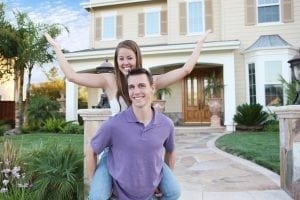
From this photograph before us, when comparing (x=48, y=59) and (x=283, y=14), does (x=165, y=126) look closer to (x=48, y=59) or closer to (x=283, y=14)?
(x=283, y=14)

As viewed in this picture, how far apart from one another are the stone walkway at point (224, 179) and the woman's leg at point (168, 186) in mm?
2244

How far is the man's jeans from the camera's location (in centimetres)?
175

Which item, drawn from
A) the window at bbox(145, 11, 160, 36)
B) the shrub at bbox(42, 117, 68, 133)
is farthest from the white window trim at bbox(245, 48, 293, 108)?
the shrub at bbox(42, 117, 68, 133)

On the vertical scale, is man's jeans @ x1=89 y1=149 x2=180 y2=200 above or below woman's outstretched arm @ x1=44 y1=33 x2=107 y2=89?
below

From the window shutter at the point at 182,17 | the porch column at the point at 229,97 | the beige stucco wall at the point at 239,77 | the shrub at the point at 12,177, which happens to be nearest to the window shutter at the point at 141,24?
the window shutter at the point at 182,17

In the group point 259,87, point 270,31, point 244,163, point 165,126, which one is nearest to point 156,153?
point 165,126

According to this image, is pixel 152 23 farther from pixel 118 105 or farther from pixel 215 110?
pixel 118 105

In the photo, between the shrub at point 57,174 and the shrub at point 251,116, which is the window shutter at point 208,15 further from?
the shrub at point 57,174

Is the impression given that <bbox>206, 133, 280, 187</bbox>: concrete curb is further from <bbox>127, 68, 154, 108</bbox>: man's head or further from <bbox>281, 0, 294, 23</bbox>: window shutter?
<bbox>281, 0, 294, 23</bbox>: window shutter

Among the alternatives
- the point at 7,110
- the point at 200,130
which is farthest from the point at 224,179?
the point at 7,110

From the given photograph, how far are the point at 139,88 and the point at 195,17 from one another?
545 inches

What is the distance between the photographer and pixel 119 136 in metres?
1.73

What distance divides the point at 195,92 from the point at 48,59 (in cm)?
670

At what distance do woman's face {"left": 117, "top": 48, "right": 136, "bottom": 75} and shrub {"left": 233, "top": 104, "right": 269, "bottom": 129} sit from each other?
10816 mm
